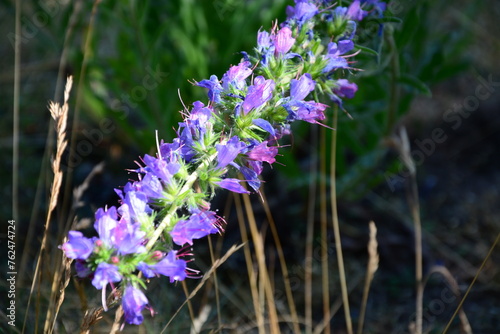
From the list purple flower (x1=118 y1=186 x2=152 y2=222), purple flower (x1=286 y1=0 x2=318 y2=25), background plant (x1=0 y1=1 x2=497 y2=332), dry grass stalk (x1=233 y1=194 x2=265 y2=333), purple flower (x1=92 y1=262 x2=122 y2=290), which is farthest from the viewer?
background plant (x1=0 y1=1 x2=497 y2=332)

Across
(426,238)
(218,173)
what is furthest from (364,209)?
(218,173)

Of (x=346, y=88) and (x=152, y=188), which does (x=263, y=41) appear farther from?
(x=152, y=188)

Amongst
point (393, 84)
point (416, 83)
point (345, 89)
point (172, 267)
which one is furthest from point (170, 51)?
point (172, 267)

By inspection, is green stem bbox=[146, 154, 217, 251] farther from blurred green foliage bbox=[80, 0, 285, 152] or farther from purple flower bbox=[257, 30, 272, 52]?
blurred green foliage bbox=[80, 0, 285, 152]

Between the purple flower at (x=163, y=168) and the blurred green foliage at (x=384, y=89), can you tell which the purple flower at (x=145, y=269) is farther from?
the blurred green foliage at (x=384, y=89)

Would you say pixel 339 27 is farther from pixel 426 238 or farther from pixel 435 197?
pixel 435 197

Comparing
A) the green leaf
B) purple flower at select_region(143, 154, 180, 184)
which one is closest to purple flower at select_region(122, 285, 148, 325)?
purple flower at select_region(143, 154, 180, 184)

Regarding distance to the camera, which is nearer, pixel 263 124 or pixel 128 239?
pixel 128 239
